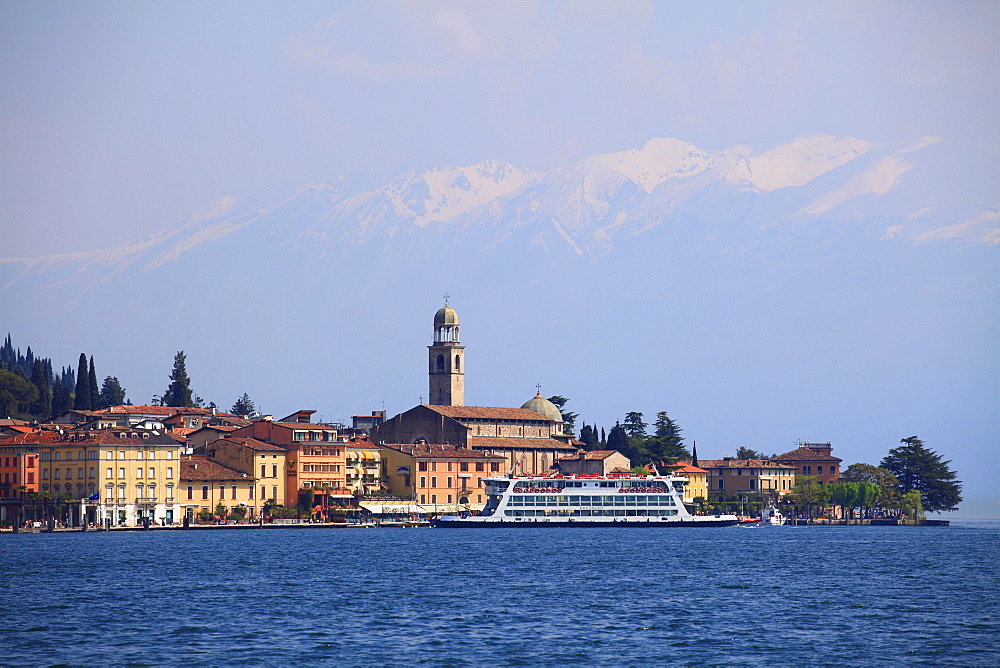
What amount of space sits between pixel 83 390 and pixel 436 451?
1234 inches

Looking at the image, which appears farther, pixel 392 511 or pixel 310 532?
pixel 392 511

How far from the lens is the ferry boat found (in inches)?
4978

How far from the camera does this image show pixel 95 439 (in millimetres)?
113875

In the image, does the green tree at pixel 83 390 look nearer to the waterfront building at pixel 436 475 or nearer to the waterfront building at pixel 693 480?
the waterfront building at pixel 436 475

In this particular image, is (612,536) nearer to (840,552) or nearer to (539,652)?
(840,552)

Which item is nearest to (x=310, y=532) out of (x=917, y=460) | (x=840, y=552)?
(x=840, y=552)

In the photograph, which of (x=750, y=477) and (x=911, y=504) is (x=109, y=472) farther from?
(x=911, y=504)

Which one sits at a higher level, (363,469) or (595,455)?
(595,455)

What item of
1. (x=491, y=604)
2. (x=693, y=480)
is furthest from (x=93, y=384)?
(x=491, y=604)

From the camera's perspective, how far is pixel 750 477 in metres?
156

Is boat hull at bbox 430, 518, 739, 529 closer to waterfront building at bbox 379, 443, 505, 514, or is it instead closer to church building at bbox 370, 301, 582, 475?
waterfront building at bbox 379, 443, 505, 514

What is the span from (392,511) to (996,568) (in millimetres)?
65962

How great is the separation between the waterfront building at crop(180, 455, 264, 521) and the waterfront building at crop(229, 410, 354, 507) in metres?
4.73

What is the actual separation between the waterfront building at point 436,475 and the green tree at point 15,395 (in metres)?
32.3
